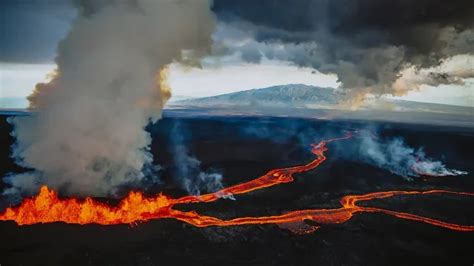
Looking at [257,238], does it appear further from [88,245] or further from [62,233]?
[62,233]

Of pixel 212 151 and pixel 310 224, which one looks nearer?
pixel 310 224

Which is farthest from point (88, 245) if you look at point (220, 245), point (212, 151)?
point (212, 151)

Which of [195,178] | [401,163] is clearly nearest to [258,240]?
[195,178]

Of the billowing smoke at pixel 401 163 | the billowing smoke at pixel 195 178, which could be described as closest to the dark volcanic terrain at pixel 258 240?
the billowing smoke at pixel 195 178

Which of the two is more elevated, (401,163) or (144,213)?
(144,213)

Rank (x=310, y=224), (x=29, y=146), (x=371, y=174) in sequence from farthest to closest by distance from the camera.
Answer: (x=371, y=174) → (x=29, y=146) → (x=310, y=224)

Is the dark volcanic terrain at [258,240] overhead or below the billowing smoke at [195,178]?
below

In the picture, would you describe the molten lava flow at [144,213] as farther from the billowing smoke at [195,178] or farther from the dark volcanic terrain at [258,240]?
the billowing smoke at [195,178]

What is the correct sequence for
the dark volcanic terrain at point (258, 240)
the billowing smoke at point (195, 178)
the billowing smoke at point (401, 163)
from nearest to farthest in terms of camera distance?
1. the dark volcanic terrain at point (258, 240)
2. the billowing smoke at point (195, 178)
3. the billowing smoke at point (401, 163)

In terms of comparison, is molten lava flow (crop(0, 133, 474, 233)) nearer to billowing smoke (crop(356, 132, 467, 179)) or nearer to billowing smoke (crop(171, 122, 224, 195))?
billowing smoke (crop(171, 122, 224, 195))

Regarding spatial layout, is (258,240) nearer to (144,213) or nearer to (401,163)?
(144,213)

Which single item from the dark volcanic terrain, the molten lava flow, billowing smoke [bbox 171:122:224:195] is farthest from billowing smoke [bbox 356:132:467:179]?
billowing smoke [bbox 171:122:224:195]
